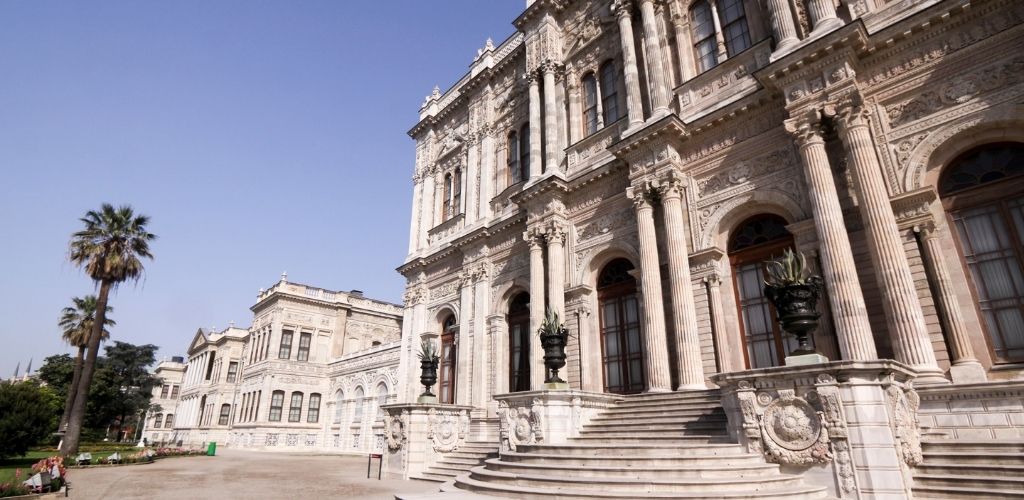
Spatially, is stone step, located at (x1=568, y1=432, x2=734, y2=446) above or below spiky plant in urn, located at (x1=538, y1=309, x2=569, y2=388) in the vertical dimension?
below

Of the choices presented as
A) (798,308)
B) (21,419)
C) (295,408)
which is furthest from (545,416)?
(295,408)

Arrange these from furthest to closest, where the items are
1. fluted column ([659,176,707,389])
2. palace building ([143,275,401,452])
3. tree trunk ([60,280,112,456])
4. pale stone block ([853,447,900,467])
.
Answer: palace building ([143,275,401,452]) < tree trunk ([60,280,112,456]) < fluted column ([659,176,707,389]) < pale stone block ([853,447,900,467])

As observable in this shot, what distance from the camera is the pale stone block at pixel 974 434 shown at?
23.8 feet

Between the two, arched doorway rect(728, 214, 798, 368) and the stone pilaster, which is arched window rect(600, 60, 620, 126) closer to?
the stone pilaster

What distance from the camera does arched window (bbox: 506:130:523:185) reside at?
19.4 m

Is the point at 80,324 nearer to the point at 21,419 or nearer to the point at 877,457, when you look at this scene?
the point at 21,419

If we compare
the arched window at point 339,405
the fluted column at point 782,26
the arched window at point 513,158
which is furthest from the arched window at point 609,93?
the arched window at point 339,405

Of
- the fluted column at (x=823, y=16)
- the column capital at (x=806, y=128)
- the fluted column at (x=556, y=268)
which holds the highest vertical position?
the fluted column at (x=823, y=16)

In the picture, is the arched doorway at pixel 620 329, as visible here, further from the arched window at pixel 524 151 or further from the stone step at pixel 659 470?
the stone step at pixel 659 470

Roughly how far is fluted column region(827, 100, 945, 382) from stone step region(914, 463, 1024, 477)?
1423mm

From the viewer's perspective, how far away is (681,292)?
1173cm

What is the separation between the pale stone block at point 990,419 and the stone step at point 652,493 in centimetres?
301

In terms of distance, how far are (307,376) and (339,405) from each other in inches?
172

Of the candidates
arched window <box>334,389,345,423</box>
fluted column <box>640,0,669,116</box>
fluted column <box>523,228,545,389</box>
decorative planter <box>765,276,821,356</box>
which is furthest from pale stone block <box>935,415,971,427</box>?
arched window <box>334,389,345,423</box>
